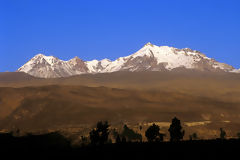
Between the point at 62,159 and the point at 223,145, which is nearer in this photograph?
the point at 62,159

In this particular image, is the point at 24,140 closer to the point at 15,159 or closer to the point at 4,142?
the point at 4,142

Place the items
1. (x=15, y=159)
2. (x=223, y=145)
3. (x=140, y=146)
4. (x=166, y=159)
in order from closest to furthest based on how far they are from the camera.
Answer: (x=166, y=159) → (x=15, y=159) → (x=223, y=145) → (x=140, y=146)

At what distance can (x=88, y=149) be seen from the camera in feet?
563

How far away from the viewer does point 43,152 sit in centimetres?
16588

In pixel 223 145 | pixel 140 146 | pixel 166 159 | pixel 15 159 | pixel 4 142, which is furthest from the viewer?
pixel 4 142

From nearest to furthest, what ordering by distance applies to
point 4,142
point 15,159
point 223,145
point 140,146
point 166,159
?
point 166,159 → point 15,159 → point 223,145 → point 140,146 → point 4,142

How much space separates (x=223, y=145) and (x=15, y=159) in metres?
58.7

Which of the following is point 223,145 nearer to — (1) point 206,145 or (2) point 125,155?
(1) point 206,145

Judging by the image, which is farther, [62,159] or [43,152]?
[43,152]

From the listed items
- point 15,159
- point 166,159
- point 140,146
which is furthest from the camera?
point 140,146

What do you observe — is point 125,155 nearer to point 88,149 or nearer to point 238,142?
point 88,149

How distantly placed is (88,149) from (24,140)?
35.6 meters

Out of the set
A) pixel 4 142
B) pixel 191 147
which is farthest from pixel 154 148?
pixel 4 142

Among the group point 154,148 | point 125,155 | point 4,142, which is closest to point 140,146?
point 154,148
